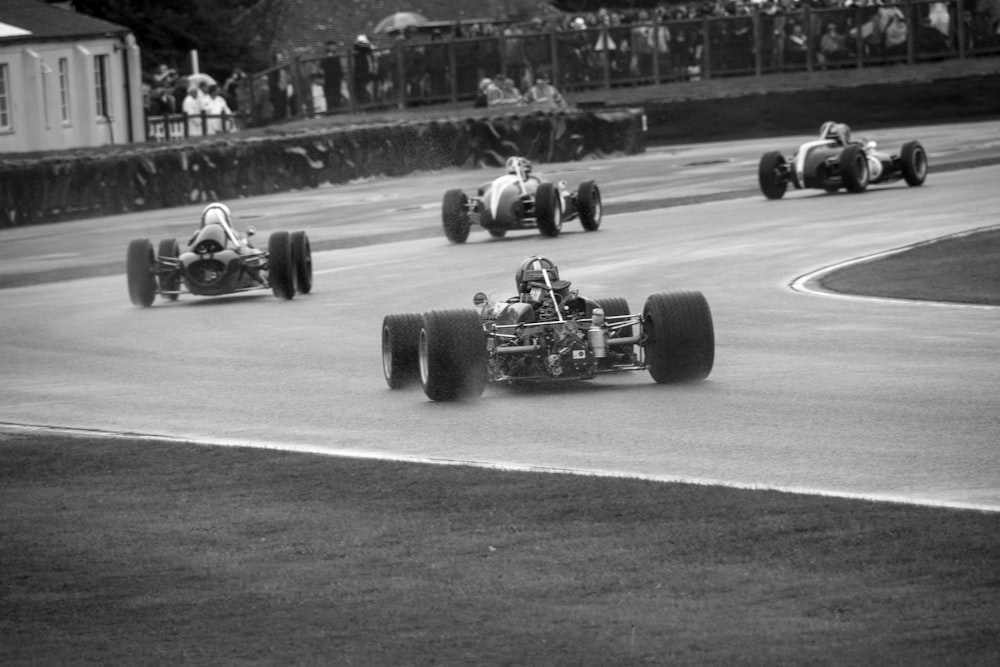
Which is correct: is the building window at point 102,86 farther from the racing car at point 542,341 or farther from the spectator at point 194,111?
the racing car at point 542,341

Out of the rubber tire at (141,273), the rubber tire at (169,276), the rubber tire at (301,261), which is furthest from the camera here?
the rubber tire at (169,276)

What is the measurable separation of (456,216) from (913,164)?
25.9 ft

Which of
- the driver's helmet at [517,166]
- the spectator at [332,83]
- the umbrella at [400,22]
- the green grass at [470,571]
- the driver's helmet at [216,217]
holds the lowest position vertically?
the green grass at [470,571]

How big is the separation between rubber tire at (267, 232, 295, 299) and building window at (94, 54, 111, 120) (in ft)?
86.2

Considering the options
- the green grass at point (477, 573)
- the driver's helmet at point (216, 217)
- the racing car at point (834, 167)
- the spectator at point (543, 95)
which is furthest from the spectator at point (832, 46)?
the green grass at point (477, 573)

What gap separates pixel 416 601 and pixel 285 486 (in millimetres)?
2588

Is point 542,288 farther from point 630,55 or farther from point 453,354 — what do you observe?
point 630,55

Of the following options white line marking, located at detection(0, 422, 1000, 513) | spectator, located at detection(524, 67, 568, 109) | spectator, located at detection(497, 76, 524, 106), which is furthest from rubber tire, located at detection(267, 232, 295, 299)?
spectator, located at detection(497, 76, 524, 106)

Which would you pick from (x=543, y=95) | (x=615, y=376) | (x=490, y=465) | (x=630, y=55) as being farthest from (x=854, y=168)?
(x=630, y=55)

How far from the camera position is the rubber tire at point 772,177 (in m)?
27.0

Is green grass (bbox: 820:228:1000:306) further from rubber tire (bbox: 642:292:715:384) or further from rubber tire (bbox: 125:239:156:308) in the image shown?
rubber tire (bbox: 125:239:156:308)

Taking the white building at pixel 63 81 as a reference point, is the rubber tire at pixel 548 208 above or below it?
below

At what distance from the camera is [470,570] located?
7.58 m

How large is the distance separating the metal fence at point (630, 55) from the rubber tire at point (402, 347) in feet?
101
